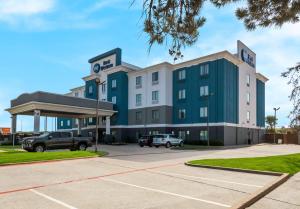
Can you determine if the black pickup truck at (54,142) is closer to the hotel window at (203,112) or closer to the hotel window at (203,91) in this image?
the hotel window at (203,112)

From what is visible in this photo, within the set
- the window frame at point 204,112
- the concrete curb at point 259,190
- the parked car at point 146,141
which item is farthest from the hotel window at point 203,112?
the concrete curb at point 259,190

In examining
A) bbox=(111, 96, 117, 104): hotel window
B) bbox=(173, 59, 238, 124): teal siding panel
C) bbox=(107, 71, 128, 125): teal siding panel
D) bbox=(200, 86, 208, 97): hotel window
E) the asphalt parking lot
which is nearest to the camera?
the asphalt parking lot

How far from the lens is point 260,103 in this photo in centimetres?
6253

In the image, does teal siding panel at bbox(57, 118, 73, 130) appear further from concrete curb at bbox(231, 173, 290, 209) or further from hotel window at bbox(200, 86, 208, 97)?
concrete curb at bbox(231, 173, 290, 209)

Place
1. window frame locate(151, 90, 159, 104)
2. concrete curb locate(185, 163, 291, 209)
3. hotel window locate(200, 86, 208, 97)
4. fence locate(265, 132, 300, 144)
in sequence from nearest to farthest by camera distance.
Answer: concrete curb locate(185, 163, 291, 209)
hotel window locate(200, 86, 208, 97)
window frame locate(151, 90, 159, 104)
fence locate(265, 132, 300, 144)

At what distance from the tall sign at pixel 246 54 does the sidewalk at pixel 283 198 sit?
42425mm

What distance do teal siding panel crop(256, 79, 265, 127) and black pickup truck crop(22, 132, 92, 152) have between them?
36941mm

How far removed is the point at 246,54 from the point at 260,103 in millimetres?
11455

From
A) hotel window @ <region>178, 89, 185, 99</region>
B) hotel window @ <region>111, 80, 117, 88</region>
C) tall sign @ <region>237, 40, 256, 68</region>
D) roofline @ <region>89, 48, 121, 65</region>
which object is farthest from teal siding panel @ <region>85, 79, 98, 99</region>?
tall sign @ <region>237, 40, 256, 68</region>

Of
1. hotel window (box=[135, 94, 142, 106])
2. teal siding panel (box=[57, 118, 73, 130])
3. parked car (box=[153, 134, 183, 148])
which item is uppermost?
hotel window (box=[135, 94, 142, 106])

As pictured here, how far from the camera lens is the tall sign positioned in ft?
173

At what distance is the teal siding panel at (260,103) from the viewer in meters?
60.7

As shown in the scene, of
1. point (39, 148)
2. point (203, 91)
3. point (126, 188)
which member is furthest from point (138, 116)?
point (126, 188)

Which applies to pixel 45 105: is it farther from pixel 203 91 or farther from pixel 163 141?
pixel 203 91
